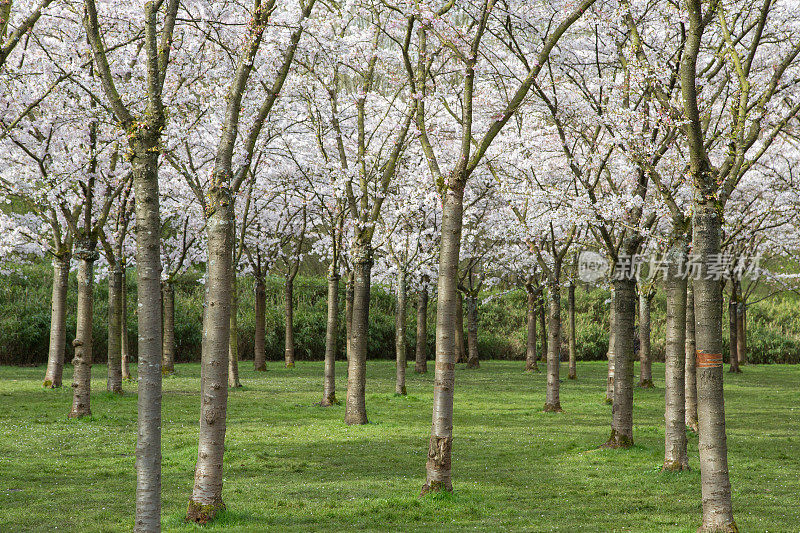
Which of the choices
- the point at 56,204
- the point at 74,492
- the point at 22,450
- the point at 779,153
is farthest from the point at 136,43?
the point at 779,153

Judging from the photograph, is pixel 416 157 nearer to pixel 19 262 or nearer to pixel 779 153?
pixel 779 153

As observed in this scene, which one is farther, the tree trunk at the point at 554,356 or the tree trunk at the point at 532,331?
the tree trunk at the point at 532,331

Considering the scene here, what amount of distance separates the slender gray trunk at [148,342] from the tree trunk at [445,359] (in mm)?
4026

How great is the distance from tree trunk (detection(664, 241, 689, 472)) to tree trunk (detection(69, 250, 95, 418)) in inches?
460

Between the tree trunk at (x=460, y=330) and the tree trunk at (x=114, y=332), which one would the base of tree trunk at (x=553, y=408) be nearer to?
the tree trunk at (x=114, y=332)

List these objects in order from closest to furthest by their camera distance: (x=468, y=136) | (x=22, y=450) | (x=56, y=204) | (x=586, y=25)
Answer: (x=468, y=136) < (x=22, y=450) < (x=586, y=25) < (x=56, y=204)

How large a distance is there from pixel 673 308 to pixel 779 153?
54.3ft

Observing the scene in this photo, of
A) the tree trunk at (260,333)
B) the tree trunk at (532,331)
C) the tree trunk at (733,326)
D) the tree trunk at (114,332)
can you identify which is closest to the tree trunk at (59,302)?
the tree trunk at (114,332)

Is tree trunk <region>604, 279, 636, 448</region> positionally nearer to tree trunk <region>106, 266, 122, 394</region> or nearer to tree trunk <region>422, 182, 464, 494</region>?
tree trunk <region>422, 182, 464, 494</region>

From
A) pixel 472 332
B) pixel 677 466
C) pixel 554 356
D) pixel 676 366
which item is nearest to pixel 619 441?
pixel 677 466

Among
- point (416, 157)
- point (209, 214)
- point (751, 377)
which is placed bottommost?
point (751, 377)

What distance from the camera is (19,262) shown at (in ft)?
130

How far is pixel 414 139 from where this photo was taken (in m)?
16.4

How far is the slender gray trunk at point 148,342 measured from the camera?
5855 millimetres
